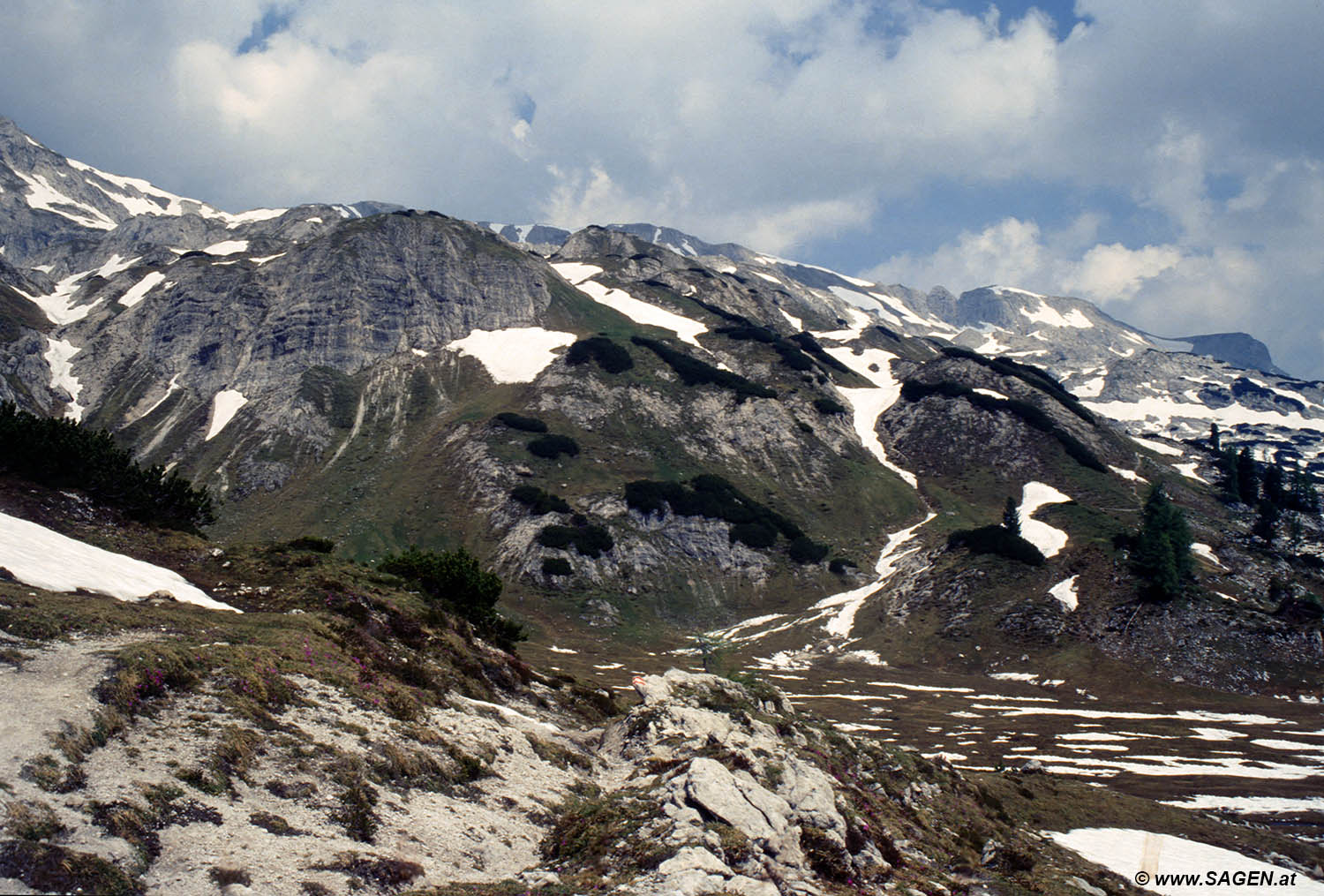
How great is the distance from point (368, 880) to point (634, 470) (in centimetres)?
11029

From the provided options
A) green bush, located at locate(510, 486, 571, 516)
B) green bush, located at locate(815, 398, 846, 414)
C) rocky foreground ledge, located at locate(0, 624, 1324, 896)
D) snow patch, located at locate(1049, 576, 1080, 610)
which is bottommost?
rocky foreground ledge, located at locate(0, 624, 1324, 896)

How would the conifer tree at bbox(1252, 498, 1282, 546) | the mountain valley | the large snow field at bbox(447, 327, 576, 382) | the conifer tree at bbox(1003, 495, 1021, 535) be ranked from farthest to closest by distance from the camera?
the large snow field at bbox(447, 327, 576, 382) → the conifer tree at bbox(1252, 498, 1282, 546) → the conifer tree at bbox(1003, 495, 1021, 535) → the mountain valley

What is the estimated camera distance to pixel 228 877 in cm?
1167

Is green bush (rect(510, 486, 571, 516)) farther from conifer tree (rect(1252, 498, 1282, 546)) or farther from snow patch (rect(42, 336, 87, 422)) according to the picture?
conifer tree (rect(1252, 498, 1282, 546))

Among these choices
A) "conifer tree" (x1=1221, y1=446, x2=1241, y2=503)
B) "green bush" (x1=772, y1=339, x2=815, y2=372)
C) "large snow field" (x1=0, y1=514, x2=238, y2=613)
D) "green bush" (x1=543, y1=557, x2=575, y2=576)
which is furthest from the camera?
"green bush" (x1=772, y1=339, x2=815, y2=372)

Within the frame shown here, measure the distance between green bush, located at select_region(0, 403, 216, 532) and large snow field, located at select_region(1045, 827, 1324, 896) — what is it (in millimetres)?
45193

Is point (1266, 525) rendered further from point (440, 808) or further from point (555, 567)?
point (440, 808)

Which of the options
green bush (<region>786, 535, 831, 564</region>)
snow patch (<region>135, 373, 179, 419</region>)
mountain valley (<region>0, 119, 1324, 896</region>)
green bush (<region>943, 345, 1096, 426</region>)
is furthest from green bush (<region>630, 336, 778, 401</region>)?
snow patch (<region>135, 373, 179, 419</region>)

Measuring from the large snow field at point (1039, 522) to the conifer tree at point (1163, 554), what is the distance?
12553 mm

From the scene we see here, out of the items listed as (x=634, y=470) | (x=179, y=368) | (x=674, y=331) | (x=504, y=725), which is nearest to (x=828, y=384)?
(x=674, y=331)

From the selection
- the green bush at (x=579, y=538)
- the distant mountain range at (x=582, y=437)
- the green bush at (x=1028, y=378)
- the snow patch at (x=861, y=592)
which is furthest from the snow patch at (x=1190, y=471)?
the green bush at (x=579, y=538)

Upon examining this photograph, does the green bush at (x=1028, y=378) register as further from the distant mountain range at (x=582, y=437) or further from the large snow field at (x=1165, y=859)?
the large snow field at (x=1165, y=859)

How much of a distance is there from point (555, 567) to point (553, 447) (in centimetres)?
2900

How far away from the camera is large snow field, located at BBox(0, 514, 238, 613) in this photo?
24.0 metres
